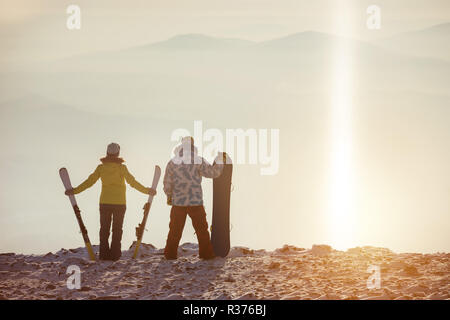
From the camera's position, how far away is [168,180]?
13.9 meters

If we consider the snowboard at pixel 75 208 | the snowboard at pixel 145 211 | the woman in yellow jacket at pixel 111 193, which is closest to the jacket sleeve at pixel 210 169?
the snowboard at pixel 145 211

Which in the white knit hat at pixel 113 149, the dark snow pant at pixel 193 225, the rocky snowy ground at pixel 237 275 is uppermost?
the white knit hat at pixel 113 149

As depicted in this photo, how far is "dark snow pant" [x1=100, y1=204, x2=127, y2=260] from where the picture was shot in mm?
13734

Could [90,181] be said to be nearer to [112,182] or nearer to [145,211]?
[112,182]

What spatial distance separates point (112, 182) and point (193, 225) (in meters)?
1.96

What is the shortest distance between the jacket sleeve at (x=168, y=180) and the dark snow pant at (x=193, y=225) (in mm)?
378

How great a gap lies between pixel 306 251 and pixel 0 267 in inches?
259

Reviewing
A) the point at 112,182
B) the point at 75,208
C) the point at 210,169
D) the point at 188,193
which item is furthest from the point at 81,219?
the point at 210,169

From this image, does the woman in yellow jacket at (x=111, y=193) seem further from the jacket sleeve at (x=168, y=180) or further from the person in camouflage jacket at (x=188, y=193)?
the person in camouflage jacket at (x=188, y=193)

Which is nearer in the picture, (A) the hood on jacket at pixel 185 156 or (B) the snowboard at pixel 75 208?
(A) the hood on jacket at pixel 185 156

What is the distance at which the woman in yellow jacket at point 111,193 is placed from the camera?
542 inches

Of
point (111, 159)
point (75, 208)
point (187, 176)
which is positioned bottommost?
point (75, 208)

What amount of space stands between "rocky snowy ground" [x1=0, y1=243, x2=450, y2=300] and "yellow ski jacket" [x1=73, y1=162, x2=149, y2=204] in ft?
4.40
